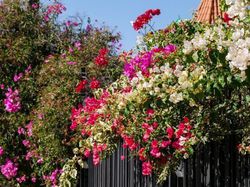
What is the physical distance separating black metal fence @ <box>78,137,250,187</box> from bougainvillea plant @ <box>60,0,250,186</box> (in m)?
0.13

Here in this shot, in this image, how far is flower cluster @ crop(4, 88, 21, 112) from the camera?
8.40m

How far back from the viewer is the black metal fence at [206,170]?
5.16 metres

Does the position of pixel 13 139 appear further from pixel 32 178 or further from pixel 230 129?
pixel 230 129

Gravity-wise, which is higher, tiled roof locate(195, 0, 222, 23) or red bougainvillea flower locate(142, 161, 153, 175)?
tiled roof locate(195, 0, 222, 23)

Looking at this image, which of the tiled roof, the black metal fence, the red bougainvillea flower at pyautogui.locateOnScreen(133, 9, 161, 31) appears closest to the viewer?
the black metal fence

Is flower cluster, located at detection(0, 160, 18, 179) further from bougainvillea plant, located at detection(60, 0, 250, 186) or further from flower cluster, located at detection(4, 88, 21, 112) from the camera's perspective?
bougainvillea plant, located at detection(60, 0, 250, 186)

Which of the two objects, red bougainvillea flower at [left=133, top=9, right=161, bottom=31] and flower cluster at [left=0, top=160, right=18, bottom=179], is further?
flower cluster at [left=0, top=160, right=18, bottom=179]

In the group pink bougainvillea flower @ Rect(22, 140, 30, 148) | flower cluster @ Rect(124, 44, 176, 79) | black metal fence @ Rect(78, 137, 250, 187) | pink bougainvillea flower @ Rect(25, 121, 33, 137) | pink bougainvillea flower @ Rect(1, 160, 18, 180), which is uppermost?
flower cluster @ Rect(124, 44, 176, 79)

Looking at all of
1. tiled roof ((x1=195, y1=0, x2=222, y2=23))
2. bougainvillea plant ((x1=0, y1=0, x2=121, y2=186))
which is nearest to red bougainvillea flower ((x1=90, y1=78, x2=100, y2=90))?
bougainvillea plant ((x1=0, y1=0, x2=121, y2=186))

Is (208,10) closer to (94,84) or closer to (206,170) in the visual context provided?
(94,84)

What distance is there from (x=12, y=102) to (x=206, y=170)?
3749mm

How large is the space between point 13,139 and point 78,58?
63.3 inches

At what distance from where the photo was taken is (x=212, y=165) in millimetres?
5473

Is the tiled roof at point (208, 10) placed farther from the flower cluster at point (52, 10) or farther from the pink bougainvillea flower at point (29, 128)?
the pink bougainvillea flower at point (29, 128)
